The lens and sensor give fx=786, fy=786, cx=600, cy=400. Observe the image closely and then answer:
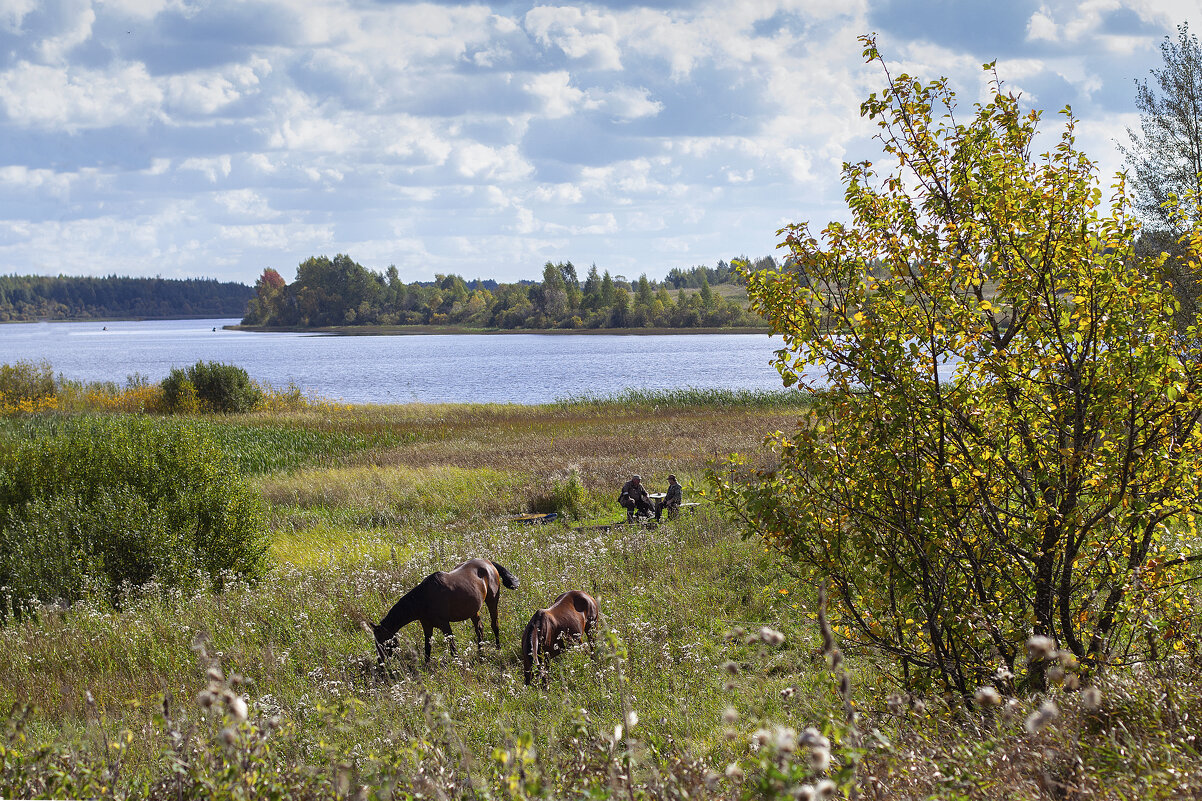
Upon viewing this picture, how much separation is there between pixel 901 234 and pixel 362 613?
7755 millimetres

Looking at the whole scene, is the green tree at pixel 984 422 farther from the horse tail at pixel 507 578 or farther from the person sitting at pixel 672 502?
the person sitting at pixel 672 502

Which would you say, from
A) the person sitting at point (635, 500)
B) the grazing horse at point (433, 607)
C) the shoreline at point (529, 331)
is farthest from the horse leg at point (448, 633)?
the shoreline at point (529, 331)

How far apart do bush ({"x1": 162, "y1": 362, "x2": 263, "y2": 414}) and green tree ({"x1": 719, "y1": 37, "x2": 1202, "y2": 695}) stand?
132 ft

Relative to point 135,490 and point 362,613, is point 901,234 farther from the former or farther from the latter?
point 135,490

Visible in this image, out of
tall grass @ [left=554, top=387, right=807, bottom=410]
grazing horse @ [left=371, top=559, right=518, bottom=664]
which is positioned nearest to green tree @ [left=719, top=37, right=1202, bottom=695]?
grazing horse @ [left=371, top=559, right=518, bottom=664]

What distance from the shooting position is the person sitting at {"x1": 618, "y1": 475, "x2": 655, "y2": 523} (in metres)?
14.4

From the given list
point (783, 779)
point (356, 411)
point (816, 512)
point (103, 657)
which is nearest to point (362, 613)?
point (103, 657)

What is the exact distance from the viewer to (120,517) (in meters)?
12.1

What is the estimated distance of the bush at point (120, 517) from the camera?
11.8 meters

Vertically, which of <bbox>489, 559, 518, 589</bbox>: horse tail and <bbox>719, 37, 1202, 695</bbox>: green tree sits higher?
<bbox>719, 37, 1202, 695</bbox>: green tree

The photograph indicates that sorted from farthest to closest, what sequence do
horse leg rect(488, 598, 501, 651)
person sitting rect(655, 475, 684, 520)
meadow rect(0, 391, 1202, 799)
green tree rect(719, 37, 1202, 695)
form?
person sitting rect(655, 475, 684, 520) < horse leg rect(488, 598, 501, 651) < green tree rect(719, 37, 1202, 695) < meadow rect(0, 391, 1202, 799)

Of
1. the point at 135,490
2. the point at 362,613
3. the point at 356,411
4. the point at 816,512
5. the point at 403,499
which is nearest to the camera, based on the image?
the point at 816,512

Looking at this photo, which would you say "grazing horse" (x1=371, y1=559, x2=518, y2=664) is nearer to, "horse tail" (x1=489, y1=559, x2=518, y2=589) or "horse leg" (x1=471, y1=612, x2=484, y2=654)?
"horse leg" (x1=471, y1=612, x2=484, y2=654)

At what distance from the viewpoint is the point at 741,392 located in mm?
42719
